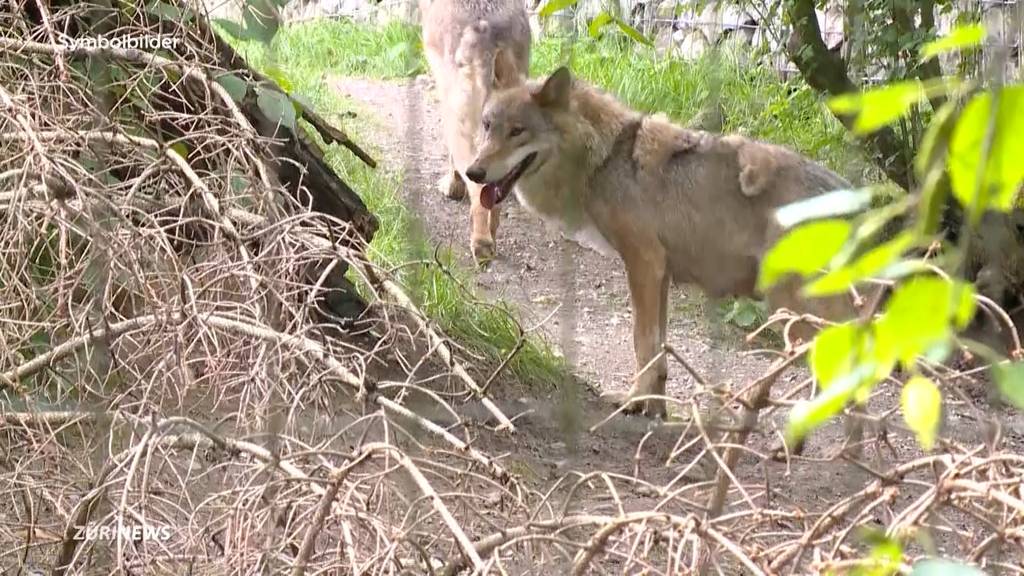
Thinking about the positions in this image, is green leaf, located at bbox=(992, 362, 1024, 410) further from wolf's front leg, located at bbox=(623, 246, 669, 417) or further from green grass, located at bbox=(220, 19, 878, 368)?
wolf's front leg, located at bbox=(623, 246, 669, 417)

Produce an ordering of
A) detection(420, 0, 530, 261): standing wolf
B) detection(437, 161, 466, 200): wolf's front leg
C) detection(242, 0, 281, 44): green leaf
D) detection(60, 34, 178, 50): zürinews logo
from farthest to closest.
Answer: detection(437, 161, 466, 200): wolf's front leg → detection(420, 0, 530, 261): standing wolf → detection(242, 0, 281, 44): green leaf → detection(60, 34, 178, 50): zürinews logo

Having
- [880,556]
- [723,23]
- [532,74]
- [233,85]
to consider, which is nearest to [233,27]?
[233,85]

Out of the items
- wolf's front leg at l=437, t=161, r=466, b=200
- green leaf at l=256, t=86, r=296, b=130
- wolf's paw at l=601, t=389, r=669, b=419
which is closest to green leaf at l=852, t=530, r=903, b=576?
green leaf at l=256, t=86, r=296, b=130

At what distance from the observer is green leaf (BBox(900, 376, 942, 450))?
20.5 inches

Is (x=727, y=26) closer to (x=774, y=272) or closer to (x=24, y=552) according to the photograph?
(x=24, y=552)

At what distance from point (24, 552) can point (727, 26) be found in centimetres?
407

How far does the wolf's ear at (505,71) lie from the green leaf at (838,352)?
3561 mm

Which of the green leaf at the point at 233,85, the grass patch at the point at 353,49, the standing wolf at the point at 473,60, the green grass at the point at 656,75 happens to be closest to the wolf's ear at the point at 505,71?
the standing wolf at the point at 473,60

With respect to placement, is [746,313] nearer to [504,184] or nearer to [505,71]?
[504,184]

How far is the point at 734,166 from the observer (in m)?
3.38

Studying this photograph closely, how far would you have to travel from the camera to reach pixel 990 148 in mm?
442

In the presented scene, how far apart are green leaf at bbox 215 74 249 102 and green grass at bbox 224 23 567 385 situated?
1.59 feet

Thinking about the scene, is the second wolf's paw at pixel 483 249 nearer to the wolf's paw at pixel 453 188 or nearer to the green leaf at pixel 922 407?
the wolf's paw at pixel 453 188

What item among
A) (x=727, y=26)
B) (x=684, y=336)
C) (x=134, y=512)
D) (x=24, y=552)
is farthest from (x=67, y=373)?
(x=727, y=26)
